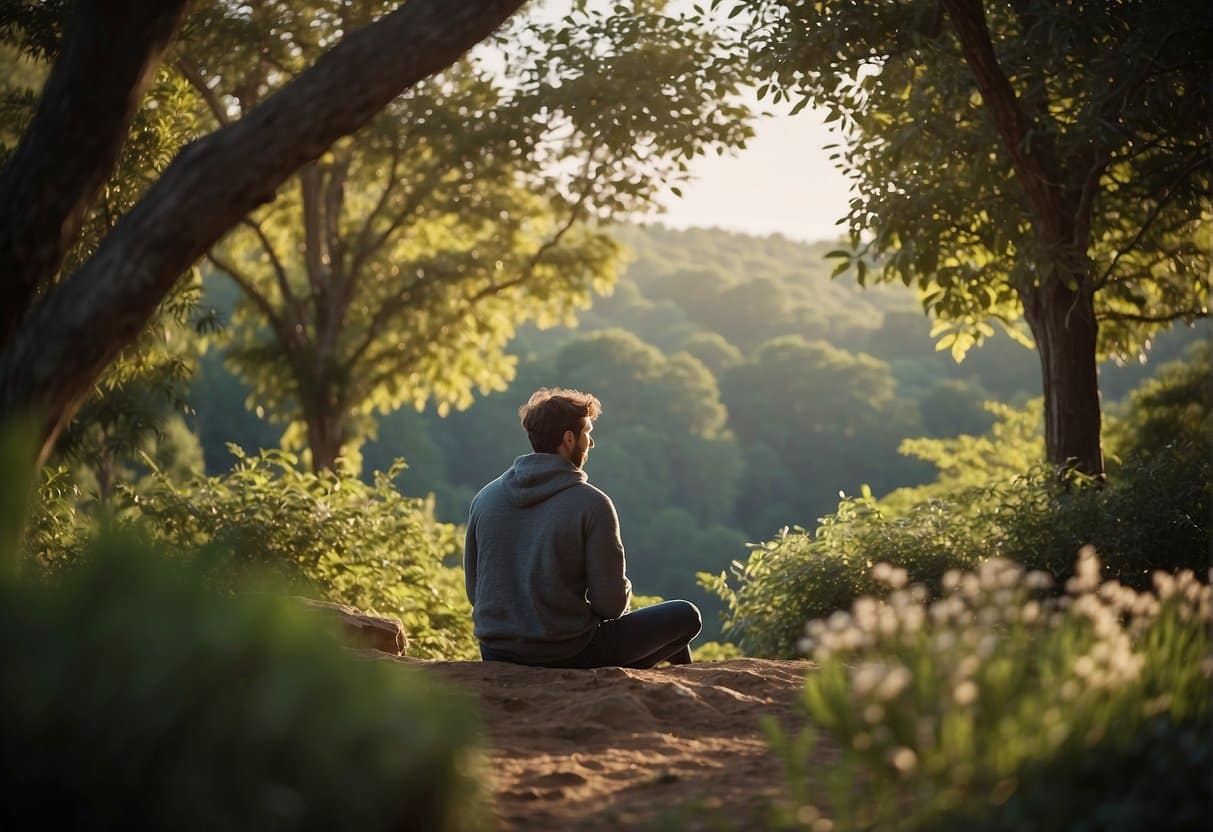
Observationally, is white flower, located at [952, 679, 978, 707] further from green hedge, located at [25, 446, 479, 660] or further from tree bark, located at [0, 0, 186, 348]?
green hedge, located at [25, 446, 479, 660]

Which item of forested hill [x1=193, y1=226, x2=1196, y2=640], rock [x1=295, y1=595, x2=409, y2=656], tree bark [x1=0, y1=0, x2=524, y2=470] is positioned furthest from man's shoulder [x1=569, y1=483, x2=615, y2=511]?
forested hill [x1=193, y1=226, x2=1196, y2=640]

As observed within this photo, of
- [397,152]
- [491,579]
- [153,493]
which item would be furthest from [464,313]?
[491,579]

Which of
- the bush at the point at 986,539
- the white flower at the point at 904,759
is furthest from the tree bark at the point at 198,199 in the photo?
the bush at the point at 986,539

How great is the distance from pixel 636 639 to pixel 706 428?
58.4 meters

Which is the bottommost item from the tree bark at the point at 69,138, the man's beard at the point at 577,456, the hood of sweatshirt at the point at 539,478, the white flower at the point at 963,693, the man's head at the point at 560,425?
the white flower at the point at 963,693

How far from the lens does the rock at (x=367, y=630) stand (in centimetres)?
603

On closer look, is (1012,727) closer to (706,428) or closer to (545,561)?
(545,561)

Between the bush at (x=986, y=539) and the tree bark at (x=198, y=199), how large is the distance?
5.01 metres

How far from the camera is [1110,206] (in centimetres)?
1006

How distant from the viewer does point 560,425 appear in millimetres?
5188

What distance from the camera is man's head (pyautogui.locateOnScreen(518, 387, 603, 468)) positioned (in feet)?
17.0

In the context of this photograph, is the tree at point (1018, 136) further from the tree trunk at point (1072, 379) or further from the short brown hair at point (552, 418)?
the short brown hair at point (552, 418)

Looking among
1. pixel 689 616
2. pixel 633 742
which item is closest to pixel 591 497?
pixel 689 616

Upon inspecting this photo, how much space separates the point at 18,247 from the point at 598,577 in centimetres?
259
